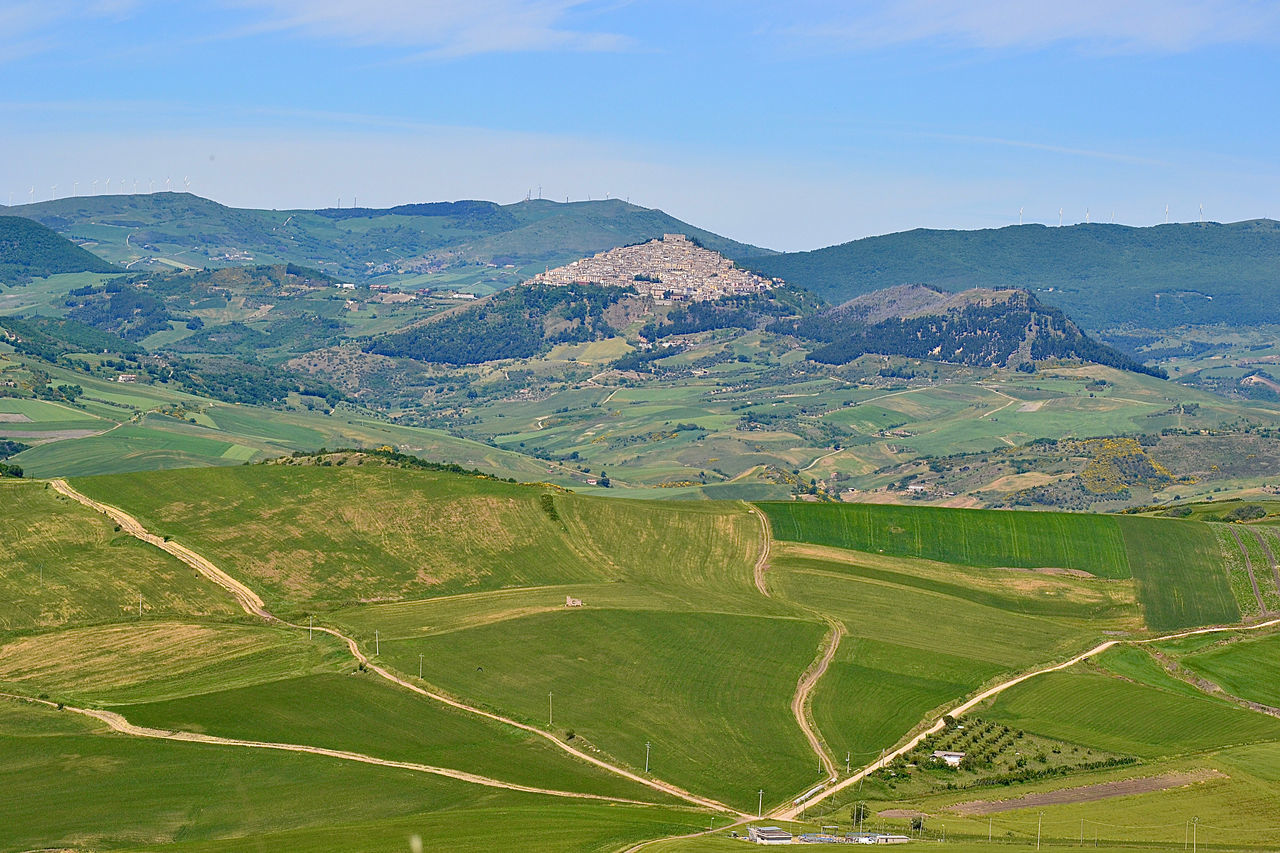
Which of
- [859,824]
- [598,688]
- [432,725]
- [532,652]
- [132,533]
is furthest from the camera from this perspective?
[132,533]

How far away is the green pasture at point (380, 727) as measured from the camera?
111m

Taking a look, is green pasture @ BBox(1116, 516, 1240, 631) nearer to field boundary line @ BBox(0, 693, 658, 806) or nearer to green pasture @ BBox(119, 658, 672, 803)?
green pasture @ BBox(119, 658, 672, 803)

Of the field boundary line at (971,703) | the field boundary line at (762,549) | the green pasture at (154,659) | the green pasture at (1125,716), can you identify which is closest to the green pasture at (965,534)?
the field boundary line at (762,549)

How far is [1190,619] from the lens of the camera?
166 meters

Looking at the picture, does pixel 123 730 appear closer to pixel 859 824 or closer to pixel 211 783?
pixel 211 783

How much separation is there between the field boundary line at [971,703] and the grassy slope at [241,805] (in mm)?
9734

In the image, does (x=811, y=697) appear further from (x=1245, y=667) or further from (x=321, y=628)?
(x=1245, y=667)

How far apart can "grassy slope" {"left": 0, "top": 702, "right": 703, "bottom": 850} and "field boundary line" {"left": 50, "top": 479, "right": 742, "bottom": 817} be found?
212 inches

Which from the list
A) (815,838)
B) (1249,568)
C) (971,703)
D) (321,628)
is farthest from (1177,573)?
(321,628)

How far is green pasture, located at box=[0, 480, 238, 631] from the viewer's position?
139m

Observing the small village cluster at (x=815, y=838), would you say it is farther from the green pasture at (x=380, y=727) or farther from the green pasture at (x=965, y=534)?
the green pasture at (x=965, y=534)

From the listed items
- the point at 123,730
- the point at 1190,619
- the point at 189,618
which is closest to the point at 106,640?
the point at 189,618

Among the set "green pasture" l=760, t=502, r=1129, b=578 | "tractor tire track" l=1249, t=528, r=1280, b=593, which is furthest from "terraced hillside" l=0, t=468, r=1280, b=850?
"tractor tire track" l=1249, t=528, r=1280, b=593

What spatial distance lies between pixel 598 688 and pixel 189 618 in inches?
1670
